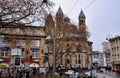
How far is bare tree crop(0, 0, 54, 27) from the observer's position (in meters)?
15.6

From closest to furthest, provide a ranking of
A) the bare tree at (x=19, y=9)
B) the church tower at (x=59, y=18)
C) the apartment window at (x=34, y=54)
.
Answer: the bare tree at (x=19, y=9) < the church tower at (x=59, y=18) < the apartment window at (x=34, y=54)

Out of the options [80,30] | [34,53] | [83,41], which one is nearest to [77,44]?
[83,41]

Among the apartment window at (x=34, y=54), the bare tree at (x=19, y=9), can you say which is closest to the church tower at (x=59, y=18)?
the apartment window at (x=34, y=54)

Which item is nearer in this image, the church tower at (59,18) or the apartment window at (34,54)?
the church tower at (59,18)

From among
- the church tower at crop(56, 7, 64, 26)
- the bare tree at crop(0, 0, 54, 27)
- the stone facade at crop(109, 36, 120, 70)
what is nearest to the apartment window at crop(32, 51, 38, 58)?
the church tower at crop(56, 7, 64, 26)

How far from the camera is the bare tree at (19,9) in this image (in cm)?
1559

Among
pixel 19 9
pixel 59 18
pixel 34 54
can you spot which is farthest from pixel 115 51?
pixel 19 9

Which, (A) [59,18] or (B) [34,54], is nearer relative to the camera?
(A) [59,18]

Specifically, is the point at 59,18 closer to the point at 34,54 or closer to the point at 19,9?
the point at 34,54

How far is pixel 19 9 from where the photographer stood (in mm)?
15883

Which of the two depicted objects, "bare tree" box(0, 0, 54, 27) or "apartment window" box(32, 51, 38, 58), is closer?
"bare tree" box(0, 0, 54, 27)

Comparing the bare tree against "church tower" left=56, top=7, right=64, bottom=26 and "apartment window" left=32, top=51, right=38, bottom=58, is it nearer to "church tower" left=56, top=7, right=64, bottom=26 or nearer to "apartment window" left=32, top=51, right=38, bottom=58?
"church tower" left=56, top=7, right=64, bottom=26

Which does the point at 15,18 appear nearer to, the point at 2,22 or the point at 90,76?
the point at 2,22

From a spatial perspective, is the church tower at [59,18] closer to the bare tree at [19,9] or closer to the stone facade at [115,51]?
the stone facade at [115,51]
